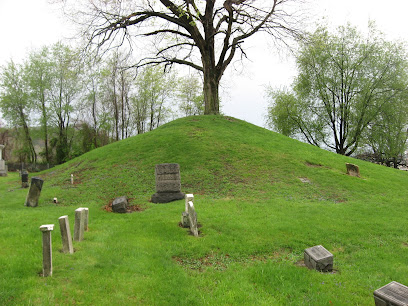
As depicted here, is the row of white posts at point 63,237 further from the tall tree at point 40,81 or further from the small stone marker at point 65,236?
the tall tree at point 40,81

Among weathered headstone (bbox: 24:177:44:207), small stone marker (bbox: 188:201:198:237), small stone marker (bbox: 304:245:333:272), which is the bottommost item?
small stone marker (bbox: 304:245:333:272)

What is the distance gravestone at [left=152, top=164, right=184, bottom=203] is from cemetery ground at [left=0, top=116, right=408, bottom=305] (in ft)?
1.79

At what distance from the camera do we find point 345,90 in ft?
95.4

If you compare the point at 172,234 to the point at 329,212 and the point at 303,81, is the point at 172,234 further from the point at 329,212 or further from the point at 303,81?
the point at 303,81

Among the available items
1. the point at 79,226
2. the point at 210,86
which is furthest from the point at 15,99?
the point at 79,226

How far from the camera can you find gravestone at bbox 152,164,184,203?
1137cm

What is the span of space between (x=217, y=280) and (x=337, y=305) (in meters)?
2.06

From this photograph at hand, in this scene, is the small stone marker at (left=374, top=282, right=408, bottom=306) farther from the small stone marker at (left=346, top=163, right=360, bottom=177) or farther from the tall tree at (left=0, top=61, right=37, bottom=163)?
the tall tree at (left=0, top=61, right=37, bottom=163)

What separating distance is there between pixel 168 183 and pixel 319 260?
738 centimetres

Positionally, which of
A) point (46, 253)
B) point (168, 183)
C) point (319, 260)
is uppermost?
point (168, 183)

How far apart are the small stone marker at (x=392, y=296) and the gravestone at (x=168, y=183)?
8378 millimetres

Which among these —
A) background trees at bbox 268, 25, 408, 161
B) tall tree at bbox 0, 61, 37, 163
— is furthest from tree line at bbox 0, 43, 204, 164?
background trees at bbox 268, 25, 408, 161

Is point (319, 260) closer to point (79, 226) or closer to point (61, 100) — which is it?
point (79, 226)

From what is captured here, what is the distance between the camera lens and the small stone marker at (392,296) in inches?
147
